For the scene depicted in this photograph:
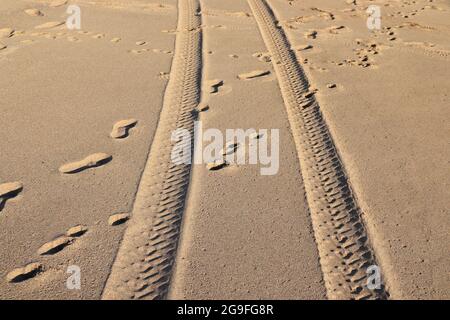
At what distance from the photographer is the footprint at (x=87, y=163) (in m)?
3.84

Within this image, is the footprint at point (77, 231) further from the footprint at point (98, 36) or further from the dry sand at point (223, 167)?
the footprint at point (98, 36)

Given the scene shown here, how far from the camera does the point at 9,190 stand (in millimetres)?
3609

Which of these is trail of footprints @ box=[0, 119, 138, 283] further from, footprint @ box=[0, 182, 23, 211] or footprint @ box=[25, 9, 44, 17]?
footprint @ box=[25, 9, 44, 17]

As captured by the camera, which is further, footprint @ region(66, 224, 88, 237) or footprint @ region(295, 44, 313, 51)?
footprint @ region(295, 44, 313, 51)

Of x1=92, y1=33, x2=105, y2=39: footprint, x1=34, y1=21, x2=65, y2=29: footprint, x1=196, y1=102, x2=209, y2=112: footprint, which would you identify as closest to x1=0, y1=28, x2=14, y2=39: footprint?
x1=34, y1=21, x2=65, y2=29: footprint

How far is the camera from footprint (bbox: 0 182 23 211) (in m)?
3.54

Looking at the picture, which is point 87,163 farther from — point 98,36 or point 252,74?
point 98,36

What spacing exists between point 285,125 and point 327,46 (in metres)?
2.26

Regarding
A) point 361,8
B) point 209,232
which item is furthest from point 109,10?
point 209,232

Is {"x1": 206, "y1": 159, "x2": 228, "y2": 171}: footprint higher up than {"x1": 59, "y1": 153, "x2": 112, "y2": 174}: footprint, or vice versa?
{"x1": 59, "y1": 153, "x2": 112, "y2": 174}: footprint

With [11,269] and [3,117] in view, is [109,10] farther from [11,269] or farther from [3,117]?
[11,269]

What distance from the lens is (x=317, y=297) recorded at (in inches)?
110

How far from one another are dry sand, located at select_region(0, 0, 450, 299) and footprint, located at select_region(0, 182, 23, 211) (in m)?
0.04

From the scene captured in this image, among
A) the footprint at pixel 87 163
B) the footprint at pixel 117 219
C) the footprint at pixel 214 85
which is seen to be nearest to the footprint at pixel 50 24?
the footprint at pixel 214 85
